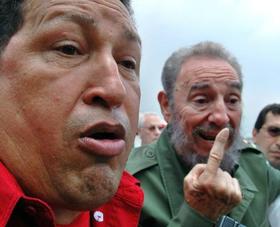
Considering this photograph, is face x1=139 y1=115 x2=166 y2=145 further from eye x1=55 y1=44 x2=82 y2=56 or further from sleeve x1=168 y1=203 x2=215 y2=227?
eye x1=55 y1=44 x2=82 y2=56

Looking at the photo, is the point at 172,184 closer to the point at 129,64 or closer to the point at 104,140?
the point at 129,64

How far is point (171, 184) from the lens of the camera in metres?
2.28

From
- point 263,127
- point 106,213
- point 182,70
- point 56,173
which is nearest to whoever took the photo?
point 56,173

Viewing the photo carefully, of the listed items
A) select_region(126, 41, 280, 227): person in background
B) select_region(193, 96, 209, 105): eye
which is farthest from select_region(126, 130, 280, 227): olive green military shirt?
select_region(193, 96, 209, 105): eye

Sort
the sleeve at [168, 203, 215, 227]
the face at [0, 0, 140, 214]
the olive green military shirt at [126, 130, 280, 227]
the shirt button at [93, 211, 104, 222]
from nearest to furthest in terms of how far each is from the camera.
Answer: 1. the face at [0, 0, 140, 214]
2. the shirt button at [93, 211, 104, 222]
3. the sleeve at [168, 203, 215, 227]
4. the olive green military shirt at [126, 130, 280, 227]

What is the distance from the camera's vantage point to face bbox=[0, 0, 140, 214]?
3.37 ft

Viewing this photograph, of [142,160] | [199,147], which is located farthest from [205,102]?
[142,160]

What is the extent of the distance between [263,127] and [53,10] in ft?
15.6

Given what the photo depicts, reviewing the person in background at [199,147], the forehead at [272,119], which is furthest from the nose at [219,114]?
the forehead at [272,119]

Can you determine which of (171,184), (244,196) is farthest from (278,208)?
(171,184)

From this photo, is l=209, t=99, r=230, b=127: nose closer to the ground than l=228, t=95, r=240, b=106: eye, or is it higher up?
closer to the ground

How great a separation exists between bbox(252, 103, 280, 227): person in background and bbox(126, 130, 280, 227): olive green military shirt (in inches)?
101

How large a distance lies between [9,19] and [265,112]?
16.1ft

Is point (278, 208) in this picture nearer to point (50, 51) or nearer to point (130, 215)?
point (130, 215)
